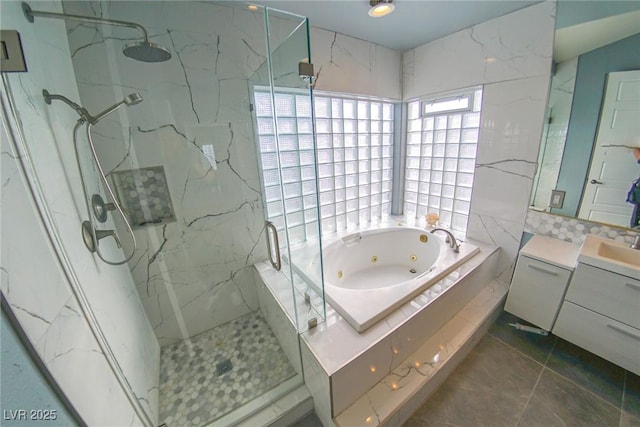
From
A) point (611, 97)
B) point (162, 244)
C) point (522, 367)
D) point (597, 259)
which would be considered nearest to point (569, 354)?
point (522, 367)

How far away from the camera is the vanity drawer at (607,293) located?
1224mm

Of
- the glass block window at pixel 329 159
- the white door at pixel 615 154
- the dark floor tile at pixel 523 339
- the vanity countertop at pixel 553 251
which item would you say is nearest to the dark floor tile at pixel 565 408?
the dark floor tile at pixel 523 339

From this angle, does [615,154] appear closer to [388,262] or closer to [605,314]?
[605,314]

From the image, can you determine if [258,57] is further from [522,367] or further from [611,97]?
[522,367]

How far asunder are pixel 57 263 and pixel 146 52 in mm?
1178

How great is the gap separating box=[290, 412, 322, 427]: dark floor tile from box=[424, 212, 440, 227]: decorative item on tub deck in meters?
1.98

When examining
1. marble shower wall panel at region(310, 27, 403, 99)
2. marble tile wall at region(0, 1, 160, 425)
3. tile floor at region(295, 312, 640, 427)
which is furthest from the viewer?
marble shower wall panel at region(310, 27, 403, 99)

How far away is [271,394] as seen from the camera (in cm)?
135

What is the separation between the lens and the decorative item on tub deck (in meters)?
2.42

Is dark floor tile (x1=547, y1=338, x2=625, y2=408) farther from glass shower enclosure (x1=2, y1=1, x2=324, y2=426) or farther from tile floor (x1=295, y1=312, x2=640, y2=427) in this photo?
glass shower enclosure (x1=2, y1=1, x2=324, y2=426)

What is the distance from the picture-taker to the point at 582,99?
150 cm

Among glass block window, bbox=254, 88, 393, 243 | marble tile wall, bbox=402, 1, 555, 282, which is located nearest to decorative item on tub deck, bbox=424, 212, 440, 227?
marble tile wall, bbox=402, 1, 555, 282

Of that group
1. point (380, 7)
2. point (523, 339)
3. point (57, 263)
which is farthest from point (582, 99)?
point (57, 263)

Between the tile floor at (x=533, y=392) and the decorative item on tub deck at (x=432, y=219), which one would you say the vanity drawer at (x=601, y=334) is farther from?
the decorative item on tub deck at (x=432, y=219)
